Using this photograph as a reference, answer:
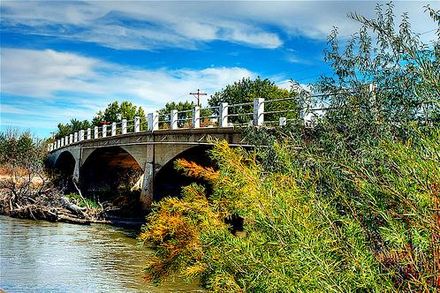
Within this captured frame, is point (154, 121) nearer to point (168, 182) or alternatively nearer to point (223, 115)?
point (168, 182)

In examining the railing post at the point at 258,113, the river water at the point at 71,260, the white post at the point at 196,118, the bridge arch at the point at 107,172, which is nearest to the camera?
the river water at the point at 71,260

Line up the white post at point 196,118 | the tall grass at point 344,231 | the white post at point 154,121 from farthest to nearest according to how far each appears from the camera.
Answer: the white post at point 154,121
the white post at point 196,118
the tall grass at point 344,231

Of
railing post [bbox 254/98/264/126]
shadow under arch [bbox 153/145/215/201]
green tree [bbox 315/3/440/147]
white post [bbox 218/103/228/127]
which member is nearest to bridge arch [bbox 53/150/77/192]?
shadow under arch [bbox 153/145/215/201]

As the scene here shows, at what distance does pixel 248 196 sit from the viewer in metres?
6.84

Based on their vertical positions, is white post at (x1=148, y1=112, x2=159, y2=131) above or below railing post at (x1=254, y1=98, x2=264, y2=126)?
above

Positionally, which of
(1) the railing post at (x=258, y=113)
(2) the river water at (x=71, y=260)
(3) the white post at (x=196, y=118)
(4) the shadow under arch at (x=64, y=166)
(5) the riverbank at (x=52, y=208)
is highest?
(3) the white post at (x=196, y=118)

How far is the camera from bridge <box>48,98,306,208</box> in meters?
19.9

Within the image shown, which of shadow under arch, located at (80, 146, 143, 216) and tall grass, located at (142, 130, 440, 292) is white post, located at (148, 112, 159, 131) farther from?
tall grass, located at (142, 130, 440, 292)

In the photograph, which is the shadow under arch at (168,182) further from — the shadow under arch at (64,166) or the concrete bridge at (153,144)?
the shadow under arch at (64,166)

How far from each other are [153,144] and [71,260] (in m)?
10.6

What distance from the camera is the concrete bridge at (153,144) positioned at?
2034 cm

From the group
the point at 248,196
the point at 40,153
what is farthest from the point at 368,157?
the point at 40,153

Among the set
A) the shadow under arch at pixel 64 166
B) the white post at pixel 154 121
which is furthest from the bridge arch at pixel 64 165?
the white post at pixel 154 121

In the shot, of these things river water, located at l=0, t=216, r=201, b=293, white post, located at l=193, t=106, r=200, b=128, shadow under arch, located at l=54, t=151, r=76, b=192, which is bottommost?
river water, located at l=0, t=216, r=201, b=293
